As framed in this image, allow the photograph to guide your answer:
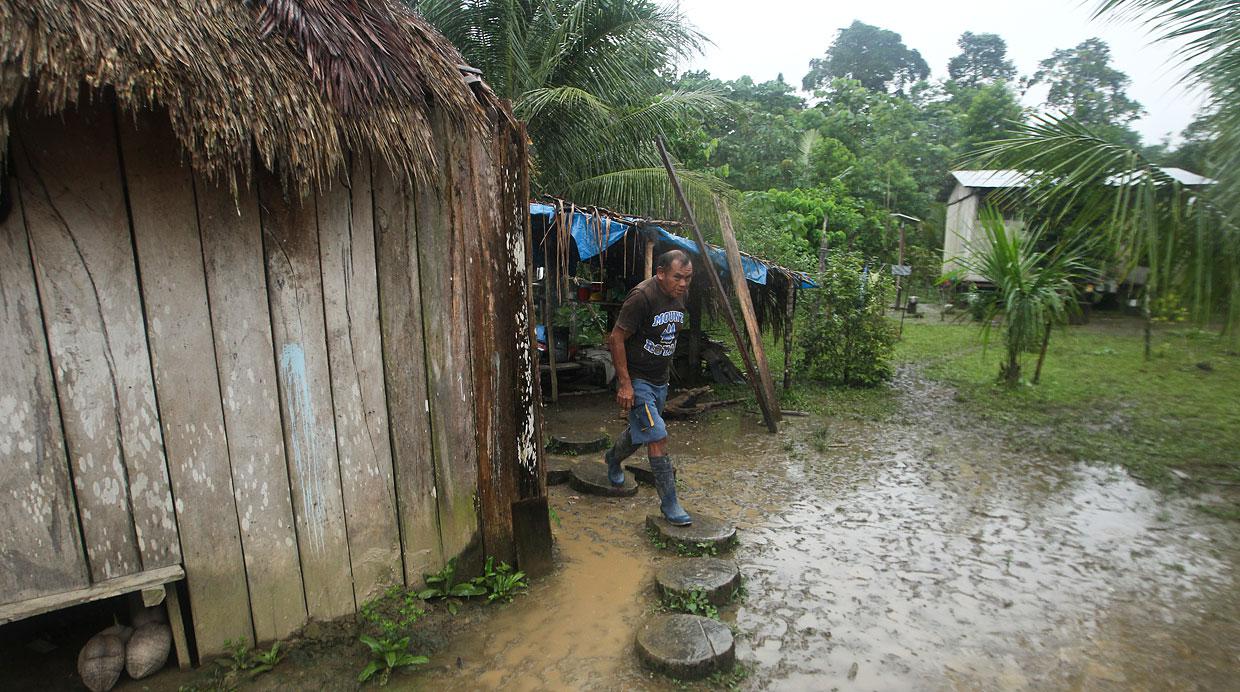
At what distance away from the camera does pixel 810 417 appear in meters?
7.86

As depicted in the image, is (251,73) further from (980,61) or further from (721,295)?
(980,61)

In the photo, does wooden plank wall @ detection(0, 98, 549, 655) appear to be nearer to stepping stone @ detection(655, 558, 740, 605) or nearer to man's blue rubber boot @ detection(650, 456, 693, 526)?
stepping stone @ detection(655, 558, 740, 605)

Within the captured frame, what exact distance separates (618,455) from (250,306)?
291 cm

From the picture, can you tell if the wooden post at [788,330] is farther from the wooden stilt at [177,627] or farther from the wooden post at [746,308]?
the wooden stilt at [177,627]

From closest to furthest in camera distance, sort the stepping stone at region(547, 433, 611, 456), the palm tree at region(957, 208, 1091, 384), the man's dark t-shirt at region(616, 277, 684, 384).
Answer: the man's dark t-shirt at region(616, 277, 684, 384) → the stepping stone at region(547, 433, 611, 456) → the palm tree at region(957, 208, 1091, 384)

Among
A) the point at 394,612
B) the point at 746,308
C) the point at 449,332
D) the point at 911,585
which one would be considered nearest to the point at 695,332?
Result: the point at 746,308

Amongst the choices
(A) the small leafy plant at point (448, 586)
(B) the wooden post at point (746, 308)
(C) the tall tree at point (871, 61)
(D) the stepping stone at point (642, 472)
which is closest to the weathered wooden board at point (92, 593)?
(A) the small leafy plant at point (448, 586)

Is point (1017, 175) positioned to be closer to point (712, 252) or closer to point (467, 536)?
point (712, 252)

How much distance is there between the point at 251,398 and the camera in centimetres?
271

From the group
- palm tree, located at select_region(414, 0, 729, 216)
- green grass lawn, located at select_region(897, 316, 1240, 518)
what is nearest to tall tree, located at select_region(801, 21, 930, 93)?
green grass lawn, located at select_region(897, 316, 1240, 518)

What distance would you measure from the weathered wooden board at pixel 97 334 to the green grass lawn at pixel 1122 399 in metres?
7.16

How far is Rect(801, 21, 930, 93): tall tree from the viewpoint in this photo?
127 feet

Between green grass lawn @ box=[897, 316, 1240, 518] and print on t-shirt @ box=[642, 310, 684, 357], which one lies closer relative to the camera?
print on t-shirt @ box=[642, 310, 684, 357]

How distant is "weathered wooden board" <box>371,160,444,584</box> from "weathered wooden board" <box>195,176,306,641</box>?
490 mm
